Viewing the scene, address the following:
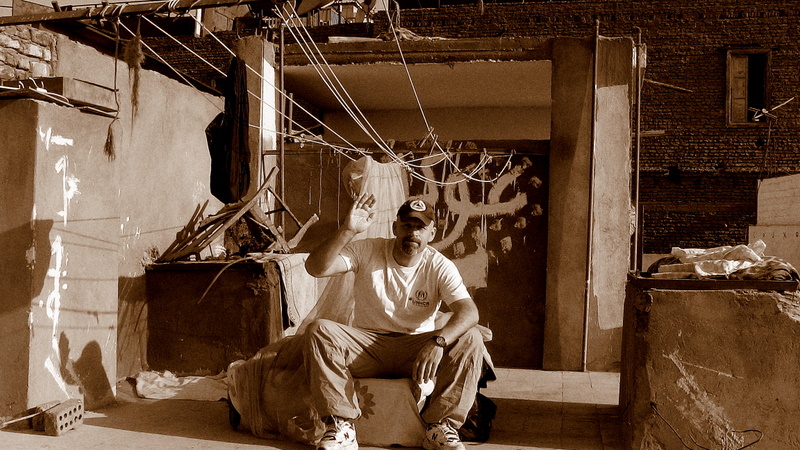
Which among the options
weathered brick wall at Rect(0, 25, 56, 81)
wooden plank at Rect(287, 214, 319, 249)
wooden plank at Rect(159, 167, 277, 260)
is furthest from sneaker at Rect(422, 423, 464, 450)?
weathered brick wall at Rect(0, 25, 56, 81)

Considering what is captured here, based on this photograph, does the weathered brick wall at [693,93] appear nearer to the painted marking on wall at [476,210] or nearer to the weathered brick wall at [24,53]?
the weathered brick wall at [24,53]

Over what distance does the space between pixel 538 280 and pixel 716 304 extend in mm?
3672

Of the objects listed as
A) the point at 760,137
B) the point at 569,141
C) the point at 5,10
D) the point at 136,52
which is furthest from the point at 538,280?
the point at 5,10

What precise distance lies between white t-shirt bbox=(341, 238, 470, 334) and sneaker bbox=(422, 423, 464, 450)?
638 millimetres

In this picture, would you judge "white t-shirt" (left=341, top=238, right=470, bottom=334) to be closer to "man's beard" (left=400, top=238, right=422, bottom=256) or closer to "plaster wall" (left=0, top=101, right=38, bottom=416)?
"man's beard" (left=400, top=238, right=422, bottom=256)

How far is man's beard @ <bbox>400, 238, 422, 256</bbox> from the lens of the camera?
191 inches

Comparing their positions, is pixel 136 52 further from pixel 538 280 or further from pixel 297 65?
pixel 538 280

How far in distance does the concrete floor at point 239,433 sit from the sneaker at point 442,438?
0.25m

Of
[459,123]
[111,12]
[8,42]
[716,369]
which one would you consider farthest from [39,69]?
[716,369]

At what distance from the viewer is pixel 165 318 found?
7.21 metres

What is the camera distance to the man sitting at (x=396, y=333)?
4.51 m

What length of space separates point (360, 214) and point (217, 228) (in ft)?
9.60

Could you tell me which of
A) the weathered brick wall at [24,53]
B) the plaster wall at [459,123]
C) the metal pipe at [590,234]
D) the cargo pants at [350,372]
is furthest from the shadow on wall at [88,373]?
the plaster wall at [459,123]

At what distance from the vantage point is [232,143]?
22.3 feet
